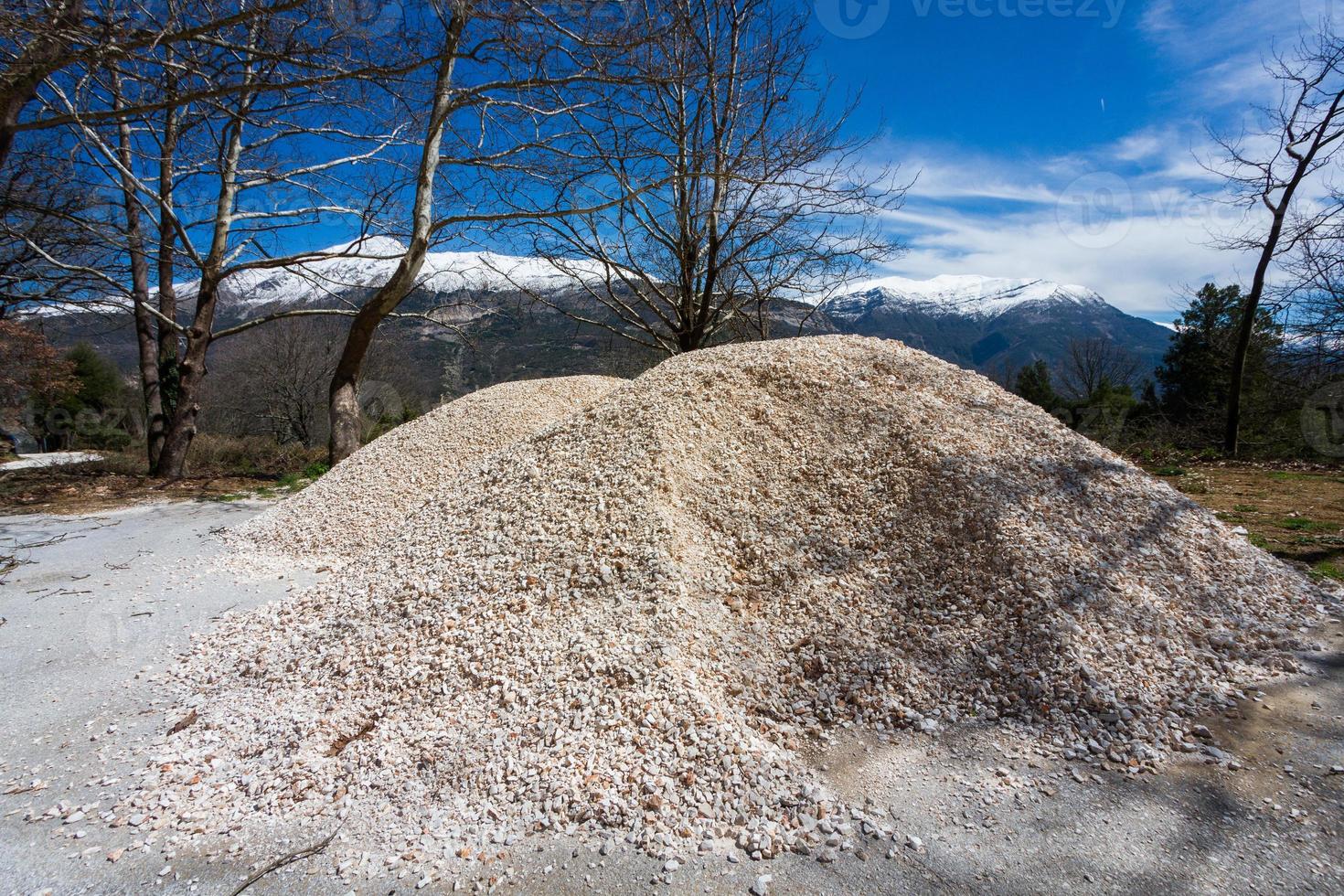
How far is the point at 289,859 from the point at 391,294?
21.3ft

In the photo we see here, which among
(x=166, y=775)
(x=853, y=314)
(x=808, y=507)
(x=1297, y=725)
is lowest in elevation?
(x=166, y=775)

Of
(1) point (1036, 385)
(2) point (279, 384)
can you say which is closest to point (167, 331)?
(2) point (279, 384)

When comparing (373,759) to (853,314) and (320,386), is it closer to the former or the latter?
(320,386)

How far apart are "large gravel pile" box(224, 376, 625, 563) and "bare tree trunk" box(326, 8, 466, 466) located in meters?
1.47

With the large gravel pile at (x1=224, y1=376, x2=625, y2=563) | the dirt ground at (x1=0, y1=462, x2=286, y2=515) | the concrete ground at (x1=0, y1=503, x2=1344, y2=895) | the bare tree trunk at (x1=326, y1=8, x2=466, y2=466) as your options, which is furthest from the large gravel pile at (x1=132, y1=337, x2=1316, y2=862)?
the dirt ground at (x1=0, y1=462, x2=286, y2=515)

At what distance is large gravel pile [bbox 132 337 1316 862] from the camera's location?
201 centimetres

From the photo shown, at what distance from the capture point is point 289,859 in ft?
5.69

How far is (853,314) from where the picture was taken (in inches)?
4963

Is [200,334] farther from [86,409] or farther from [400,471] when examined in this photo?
[86,409]

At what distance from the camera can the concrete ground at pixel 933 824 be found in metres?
1.66

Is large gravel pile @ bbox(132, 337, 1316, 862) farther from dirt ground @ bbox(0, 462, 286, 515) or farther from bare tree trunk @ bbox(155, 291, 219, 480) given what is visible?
bare tree trunk @ bbox(155, 291, 219, 480)

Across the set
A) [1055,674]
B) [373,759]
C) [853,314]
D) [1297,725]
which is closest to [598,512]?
[373,759]

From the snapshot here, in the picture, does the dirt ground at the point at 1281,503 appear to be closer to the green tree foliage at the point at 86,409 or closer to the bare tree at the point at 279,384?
the bare tree at the point at 279,384

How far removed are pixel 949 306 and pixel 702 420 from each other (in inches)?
6583
